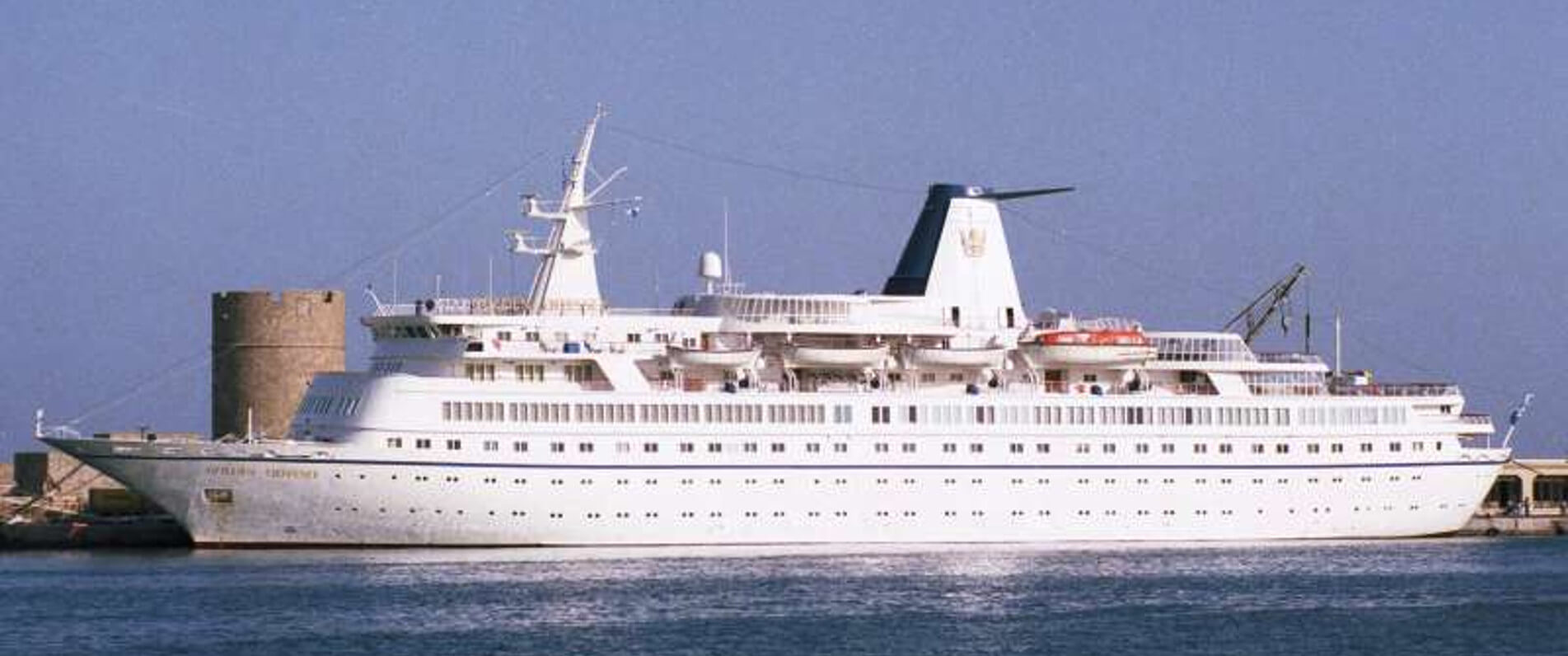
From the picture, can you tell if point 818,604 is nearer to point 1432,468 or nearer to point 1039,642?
point 1039,642

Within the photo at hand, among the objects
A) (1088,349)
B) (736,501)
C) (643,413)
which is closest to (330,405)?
(643,413)

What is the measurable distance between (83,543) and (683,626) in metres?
18.3

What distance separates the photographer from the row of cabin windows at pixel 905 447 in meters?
48.0

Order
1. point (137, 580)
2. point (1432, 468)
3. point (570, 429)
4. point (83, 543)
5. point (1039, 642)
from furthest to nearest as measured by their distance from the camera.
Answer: point (1432, 468)
point (83, 543)
point (570, 429)
point (137, 580)
point (1039, 642)

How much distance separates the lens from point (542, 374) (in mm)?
50156

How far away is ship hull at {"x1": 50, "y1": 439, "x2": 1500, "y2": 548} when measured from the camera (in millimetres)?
47500

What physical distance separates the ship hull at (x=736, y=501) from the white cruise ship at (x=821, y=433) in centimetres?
4

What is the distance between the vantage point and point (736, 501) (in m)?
49.7

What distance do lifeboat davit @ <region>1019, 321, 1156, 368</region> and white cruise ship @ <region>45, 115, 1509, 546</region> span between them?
2.0 inches

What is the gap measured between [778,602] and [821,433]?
972 centimetres

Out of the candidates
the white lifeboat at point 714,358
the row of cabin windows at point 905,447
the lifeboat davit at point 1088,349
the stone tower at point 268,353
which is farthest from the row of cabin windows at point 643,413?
the stone tower at point 268,353

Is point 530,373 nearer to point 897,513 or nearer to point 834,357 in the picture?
point 834,357

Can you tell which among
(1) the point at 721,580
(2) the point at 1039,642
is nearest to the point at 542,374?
(1) the point at 721,580

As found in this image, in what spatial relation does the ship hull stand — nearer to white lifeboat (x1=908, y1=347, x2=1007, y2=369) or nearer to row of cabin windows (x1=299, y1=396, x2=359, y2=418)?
row of cabin windows (x1=299, y1=396, x2=359, y2=418)
